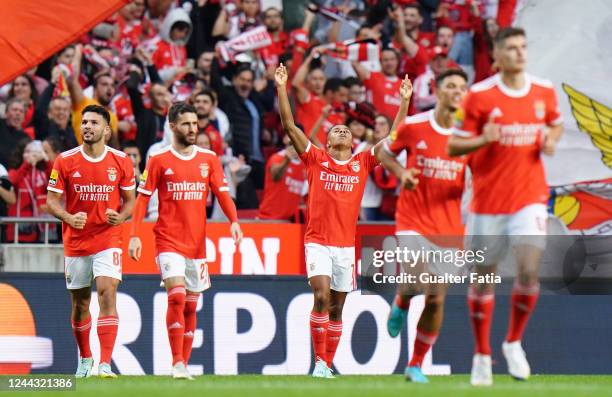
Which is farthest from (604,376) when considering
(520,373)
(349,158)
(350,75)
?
(350,75)

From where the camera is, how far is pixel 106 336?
548 inches

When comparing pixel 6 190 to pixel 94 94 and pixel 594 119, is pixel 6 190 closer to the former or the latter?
pixel 94 94

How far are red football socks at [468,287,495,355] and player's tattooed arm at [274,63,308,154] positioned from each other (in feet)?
12.1

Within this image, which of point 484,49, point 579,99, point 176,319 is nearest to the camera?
point 176,319

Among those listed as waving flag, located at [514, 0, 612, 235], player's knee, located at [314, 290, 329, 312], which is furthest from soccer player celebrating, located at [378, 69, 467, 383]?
A: waving flag, located at [514, 0, 612, 235]

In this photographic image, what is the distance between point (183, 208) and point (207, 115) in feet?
17.3

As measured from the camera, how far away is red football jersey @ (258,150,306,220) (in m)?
18.5

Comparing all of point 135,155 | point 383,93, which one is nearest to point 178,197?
point 135,155

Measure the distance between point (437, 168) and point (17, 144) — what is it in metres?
7.74

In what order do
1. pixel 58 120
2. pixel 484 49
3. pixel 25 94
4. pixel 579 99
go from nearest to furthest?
pixel 579 99
pixel 58 120
pixel 25 94
pixel 484 49

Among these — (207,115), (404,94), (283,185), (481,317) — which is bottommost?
(481,317)

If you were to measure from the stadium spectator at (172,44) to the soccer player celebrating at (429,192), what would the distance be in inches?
324

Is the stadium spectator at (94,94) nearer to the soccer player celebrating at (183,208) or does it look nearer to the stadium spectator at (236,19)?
the stadium spectator at (236,19)

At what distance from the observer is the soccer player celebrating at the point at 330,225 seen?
14258 mm
